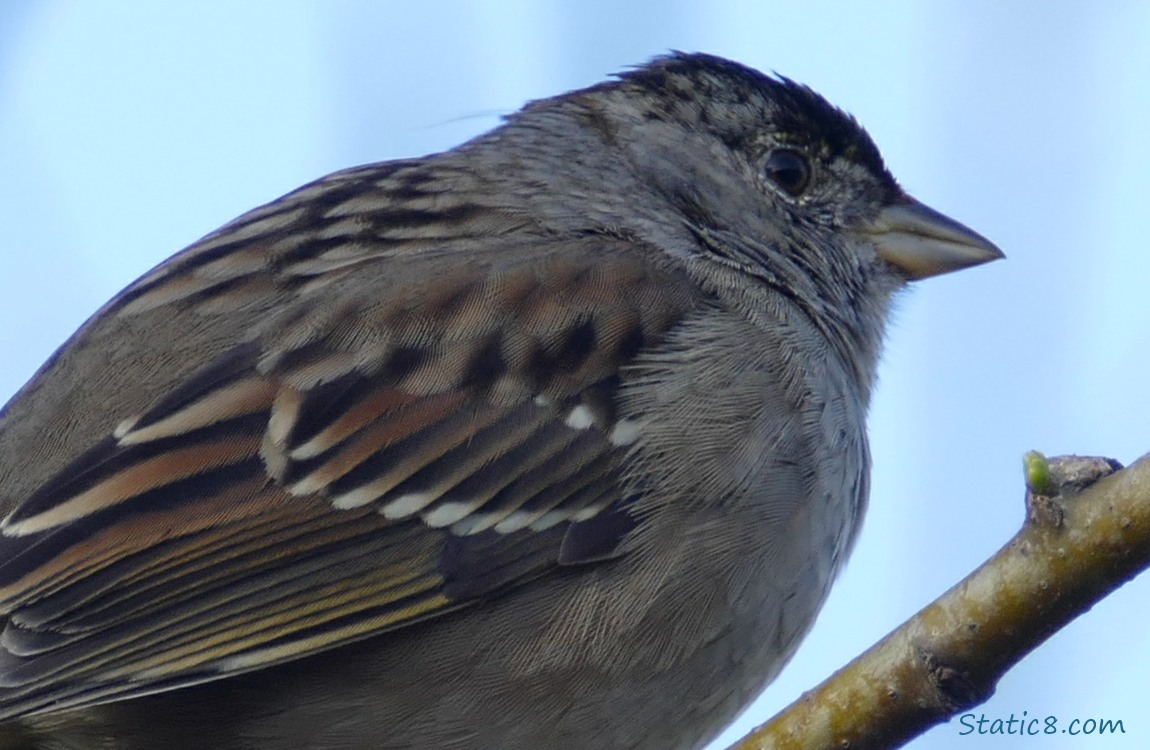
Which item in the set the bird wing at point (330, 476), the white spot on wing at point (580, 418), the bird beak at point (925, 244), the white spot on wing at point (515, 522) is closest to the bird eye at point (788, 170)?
the bird beak at point (925, 244)

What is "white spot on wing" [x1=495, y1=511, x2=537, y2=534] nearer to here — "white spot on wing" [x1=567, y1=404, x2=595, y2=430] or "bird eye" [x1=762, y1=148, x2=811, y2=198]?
"white spot on wing" [x1=567, y1=404, x2=595, y2=430]

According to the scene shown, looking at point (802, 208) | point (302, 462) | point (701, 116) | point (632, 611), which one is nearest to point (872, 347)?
point (802, 208)

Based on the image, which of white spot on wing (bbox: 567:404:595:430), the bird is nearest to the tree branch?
the bird

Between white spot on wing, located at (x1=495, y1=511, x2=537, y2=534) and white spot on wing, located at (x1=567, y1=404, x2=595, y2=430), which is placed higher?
white spot on wing, located at (x1=567, y1=404, x2=595, y2=430)

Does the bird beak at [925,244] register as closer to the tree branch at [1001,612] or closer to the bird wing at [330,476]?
the bird wing at [330,476]

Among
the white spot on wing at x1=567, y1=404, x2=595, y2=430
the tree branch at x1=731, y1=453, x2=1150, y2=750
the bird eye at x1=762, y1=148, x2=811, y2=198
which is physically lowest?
the tree branch at x1=731, y1=453, x2=1150, y2=750

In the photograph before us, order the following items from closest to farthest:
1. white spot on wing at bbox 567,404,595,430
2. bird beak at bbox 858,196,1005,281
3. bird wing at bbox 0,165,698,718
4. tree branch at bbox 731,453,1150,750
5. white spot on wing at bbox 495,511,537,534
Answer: tree branch at bbox 731,453,1150,750 → bird wing at bbox 0,165,698,718 → white spot on wing at bbox 495,511,537,534 → white spot on wing at bbox 567,404,595,430 → bird beak at bbox 858,196,1005,281
